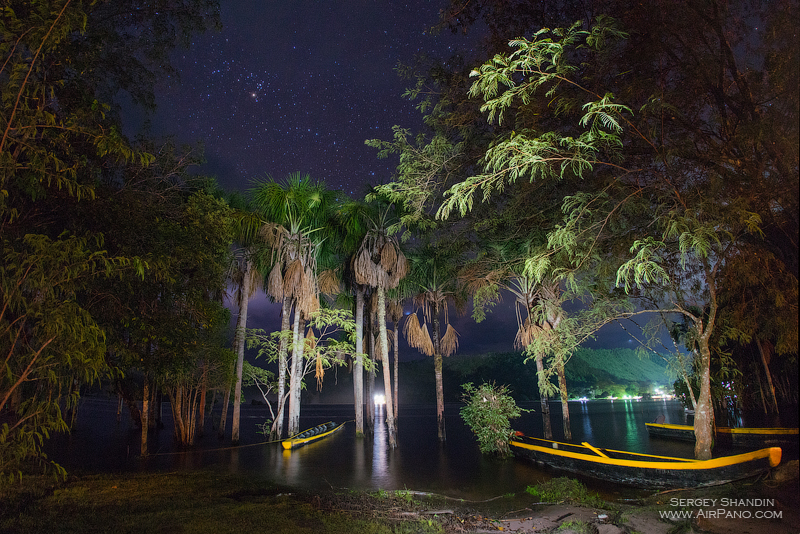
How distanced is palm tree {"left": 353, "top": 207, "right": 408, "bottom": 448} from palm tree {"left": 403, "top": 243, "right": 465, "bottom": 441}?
5.93 feet

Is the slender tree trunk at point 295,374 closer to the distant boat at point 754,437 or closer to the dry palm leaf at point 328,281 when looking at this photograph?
the dry palm leaf at point 328,281

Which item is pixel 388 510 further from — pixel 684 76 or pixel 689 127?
pixel 684 76

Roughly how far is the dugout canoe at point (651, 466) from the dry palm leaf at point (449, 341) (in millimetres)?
6779

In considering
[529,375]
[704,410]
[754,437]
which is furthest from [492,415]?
[529,375]

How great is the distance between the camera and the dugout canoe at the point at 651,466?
7.39m

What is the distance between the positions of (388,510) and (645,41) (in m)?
8.93

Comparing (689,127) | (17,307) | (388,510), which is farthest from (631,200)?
(17,307)

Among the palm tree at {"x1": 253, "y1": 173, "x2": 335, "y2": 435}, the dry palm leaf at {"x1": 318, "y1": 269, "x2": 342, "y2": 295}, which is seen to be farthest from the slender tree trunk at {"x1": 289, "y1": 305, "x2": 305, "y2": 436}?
the dry palm leaf at {"x1": 318, "y1": 269, "x2": 342, "y2": 295}

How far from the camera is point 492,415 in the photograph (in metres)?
13.8

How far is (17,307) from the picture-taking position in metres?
5.12

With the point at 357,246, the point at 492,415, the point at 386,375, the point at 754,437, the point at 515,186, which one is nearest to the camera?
the point at 515,186

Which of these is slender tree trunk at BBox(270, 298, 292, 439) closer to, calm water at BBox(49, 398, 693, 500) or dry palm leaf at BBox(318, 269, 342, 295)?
calm water at BBox(49, 398, 693, 500)

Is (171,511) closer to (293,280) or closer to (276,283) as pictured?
(293,280)

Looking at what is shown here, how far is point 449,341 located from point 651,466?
10.4 meters
